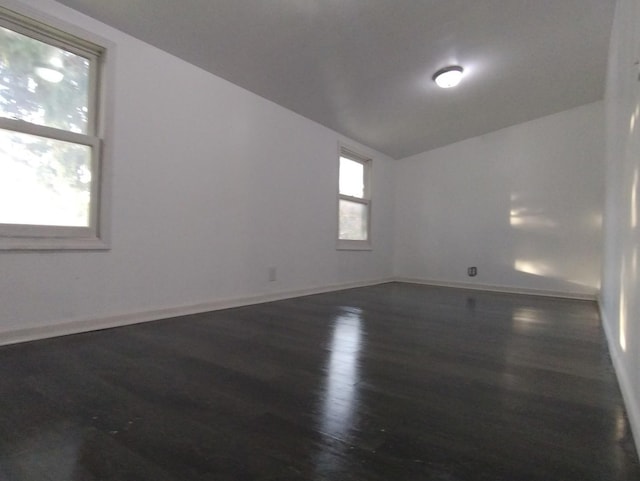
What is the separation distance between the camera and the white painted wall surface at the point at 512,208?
13.9 feet

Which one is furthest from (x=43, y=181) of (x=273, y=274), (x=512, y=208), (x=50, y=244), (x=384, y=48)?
(x=512, y=208)

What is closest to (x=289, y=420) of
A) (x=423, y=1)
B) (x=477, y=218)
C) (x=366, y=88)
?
(x=423, y=1)

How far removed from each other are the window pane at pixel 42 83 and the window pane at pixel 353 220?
305 centimetres

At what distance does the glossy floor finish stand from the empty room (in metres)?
0.01

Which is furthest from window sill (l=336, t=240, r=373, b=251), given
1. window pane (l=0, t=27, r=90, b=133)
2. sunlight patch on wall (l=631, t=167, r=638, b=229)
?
sunlight patch on wall (l=631, t=167, r=638, b=229)

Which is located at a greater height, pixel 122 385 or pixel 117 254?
pixel 117 254

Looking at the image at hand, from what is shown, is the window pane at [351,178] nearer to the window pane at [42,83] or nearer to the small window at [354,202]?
the small window at [354,202]

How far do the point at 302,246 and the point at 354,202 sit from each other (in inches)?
53.6

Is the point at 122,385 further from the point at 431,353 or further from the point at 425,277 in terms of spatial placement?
the point at 425,277

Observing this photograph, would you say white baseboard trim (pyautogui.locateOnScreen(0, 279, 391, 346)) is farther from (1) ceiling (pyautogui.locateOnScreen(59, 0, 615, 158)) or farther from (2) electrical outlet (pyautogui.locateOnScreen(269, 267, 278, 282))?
(1) ceiling (pyautogui.locateOnScreen(59, 0, 615, 158))

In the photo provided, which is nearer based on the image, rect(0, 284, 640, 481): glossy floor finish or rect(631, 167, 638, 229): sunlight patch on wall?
rect(0, 284, 640, 481): glossy floor finish

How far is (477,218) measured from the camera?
4.98 metres

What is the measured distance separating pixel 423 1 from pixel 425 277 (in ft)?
13.0

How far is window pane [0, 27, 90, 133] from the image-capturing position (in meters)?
1.92
